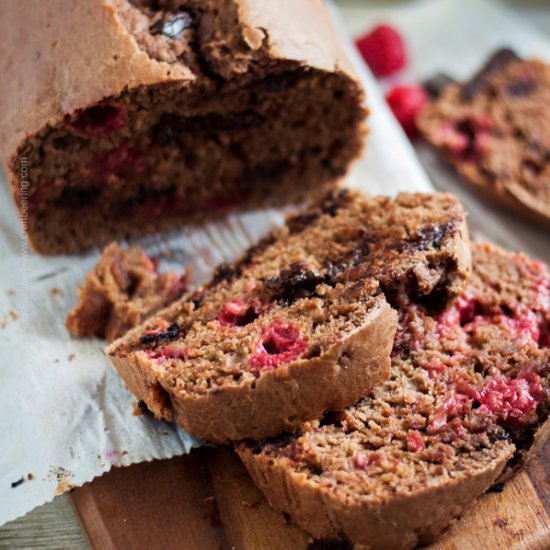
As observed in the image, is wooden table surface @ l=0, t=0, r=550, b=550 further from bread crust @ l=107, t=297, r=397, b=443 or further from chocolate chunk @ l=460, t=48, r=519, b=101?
chocolate chunk @ l=460, t=48, r=519, b=101

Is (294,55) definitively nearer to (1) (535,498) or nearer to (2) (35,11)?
(2) (35,11)

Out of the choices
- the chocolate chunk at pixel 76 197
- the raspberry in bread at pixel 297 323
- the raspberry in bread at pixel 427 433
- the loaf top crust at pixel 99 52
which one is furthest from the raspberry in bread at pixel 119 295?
the raspberry in bread at pixel 427 433

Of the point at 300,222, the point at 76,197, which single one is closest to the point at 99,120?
the point at 76,197

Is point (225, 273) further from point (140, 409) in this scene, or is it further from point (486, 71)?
point (486, 71)

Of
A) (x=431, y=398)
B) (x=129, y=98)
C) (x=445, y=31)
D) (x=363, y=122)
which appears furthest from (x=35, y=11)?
(x=445, y=31)

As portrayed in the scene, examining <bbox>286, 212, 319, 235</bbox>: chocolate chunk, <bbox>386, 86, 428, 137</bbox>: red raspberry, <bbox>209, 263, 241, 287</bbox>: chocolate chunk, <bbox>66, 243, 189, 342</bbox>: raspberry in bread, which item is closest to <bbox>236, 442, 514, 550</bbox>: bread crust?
<bbox>209, 263, 241, 287</bbox>: chocolate chunk

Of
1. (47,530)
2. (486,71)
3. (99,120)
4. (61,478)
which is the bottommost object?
(47,530)
